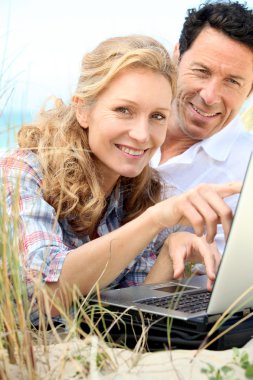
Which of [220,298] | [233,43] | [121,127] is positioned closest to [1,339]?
[220,298]

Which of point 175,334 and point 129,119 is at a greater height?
point 129,119

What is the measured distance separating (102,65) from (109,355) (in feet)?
4.26

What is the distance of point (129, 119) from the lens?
243cm

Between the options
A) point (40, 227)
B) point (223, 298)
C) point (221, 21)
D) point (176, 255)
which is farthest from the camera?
point (221, 21)

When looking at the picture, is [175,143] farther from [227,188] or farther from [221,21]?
[227,188]

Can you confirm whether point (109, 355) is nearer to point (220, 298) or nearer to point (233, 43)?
point (220, 298)

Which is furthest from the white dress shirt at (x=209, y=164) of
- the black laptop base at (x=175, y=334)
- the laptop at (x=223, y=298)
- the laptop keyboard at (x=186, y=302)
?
the black laptop base at (x=175, y=334)

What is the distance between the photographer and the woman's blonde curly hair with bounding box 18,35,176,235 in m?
2.38

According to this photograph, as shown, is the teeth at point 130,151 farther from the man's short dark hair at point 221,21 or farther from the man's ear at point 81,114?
the man's short dark hair at point 221,21

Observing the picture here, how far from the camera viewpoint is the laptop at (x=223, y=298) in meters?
1.40

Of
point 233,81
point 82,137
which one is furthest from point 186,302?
point 233,81

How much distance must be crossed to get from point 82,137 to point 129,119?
0.20m

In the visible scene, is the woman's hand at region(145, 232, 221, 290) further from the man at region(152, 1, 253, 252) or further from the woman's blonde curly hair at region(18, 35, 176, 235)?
the man at region(152, 1, 253, 252)

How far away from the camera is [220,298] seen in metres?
1.51
